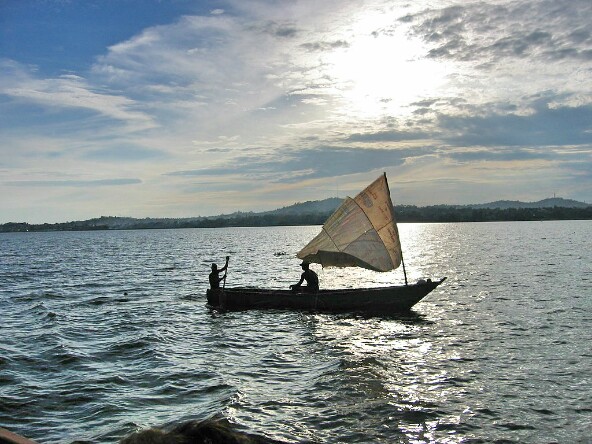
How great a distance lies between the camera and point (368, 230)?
2788cm

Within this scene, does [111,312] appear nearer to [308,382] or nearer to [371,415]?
[308,382]

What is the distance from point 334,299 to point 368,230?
14.2ft

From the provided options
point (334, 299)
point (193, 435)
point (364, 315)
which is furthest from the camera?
point (334, 299)

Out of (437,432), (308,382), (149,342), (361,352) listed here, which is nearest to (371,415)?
(437,432)

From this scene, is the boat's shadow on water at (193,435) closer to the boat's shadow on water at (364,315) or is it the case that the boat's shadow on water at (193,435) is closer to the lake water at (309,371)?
the lake water at (309,371)

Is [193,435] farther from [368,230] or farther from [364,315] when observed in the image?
[368,230]

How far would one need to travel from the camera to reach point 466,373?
1606cm

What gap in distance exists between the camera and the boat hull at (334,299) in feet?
88.5

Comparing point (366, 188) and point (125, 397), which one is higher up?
point (366, 188)

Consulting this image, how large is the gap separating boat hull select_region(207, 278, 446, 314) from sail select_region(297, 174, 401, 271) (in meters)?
1.69

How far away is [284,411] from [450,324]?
14001 mm

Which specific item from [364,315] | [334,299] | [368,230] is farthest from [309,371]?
[368,230]

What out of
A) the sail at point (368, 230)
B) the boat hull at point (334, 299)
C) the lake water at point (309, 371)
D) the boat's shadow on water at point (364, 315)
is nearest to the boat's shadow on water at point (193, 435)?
the lake water at point (309, 371)

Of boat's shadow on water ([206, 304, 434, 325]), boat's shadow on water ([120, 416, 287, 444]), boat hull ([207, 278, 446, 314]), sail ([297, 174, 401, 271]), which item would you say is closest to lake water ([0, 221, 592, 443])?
boat's shadow on water ([206, 304, 434, 325])
